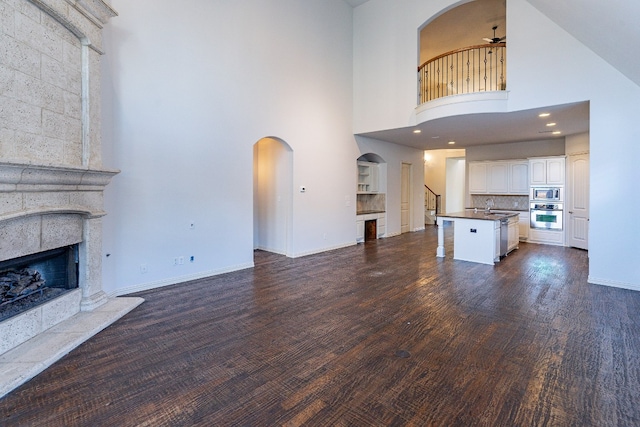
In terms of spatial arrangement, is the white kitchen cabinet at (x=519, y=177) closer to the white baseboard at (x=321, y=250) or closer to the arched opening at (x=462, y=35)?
the arched opening at (x=462, y=35)

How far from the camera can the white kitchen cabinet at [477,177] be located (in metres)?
9.33

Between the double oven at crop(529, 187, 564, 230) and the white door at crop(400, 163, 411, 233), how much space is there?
3.45 metres

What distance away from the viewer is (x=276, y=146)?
6844mm

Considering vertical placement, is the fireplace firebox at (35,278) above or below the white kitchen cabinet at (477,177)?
below

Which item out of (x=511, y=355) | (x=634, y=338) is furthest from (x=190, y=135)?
(x=634, y=338)

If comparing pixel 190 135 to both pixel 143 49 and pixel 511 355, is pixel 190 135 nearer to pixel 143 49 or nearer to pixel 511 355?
pixel 143 49

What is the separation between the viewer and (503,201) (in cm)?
930

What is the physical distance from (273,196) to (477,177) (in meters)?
6.36

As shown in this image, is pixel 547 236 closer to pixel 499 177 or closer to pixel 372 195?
pixel 499 177

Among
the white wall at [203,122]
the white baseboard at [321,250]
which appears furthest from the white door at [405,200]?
the white wall at [203,122]

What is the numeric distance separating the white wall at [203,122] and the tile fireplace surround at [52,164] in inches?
17.5

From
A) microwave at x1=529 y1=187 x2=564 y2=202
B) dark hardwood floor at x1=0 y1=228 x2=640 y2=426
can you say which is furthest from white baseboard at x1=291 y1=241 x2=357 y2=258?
microwave at x1=529 y1=187 x2=564 y2=202

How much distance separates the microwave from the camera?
7.77m

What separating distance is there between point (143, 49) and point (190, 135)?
1.25 m
